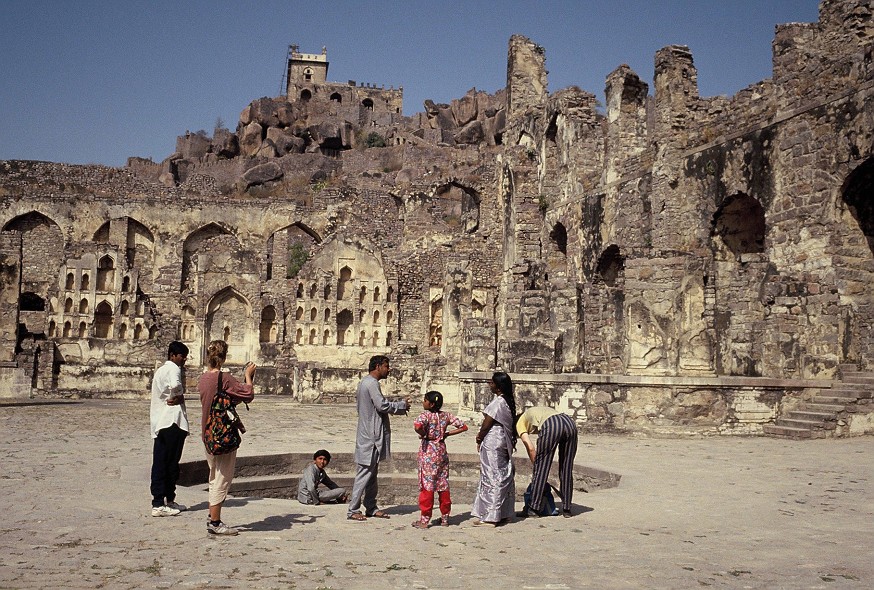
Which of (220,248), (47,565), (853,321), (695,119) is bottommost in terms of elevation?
(47,565)

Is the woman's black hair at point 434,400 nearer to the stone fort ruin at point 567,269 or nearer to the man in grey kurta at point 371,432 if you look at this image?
the man in grey kurta at point 371,432

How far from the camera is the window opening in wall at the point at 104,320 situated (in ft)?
83.4

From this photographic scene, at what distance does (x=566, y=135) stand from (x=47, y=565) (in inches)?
830

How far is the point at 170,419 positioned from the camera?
7027 millimetres

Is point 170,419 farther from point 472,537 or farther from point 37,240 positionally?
point 37,240

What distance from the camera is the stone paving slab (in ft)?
16.8

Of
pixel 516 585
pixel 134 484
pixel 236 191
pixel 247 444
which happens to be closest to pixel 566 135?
pixel 247 444

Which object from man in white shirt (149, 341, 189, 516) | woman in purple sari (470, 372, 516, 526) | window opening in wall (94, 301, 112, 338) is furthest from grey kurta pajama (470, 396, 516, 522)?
window opening in wall (94, 301, 112, 338)

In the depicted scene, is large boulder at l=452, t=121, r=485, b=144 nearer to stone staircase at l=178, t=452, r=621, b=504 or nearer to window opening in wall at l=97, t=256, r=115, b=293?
window opening in wall at l=97, t=256, r=115, b=293

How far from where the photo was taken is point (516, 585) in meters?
5.00

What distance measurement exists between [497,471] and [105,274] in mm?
21348

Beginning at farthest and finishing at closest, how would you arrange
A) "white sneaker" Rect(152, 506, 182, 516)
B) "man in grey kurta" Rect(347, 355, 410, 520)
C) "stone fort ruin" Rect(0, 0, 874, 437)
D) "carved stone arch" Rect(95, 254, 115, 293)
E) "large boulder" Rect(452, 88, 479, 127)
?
"large boulder" Rect(452, 88, 479, 127)
"carved stone arch" Rect(95, 254, 115, 293)
"stone fort ruin" Rect(0, 0, 874, 437)
"man in grey kurta" Rect(347, 355, 410, 520)
"white sneaker" Rect(152, 506, 182, 516)

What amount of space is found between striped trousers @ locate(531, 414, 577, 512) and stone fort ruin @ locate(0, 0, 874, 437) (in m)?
5.90

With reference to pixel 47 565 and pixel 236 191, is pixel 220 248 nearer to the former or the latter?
pixel 47 565
